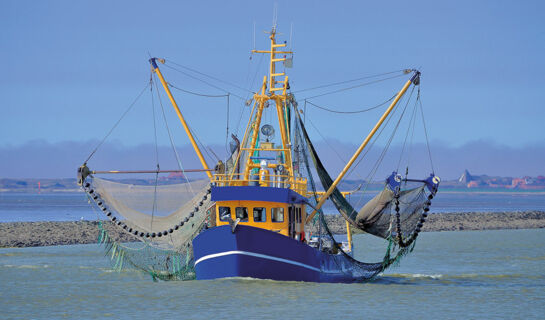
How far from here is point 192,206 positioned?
90.6ft

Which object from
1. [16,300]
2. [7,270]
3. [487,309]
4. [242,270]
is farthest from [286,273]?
[7,270]

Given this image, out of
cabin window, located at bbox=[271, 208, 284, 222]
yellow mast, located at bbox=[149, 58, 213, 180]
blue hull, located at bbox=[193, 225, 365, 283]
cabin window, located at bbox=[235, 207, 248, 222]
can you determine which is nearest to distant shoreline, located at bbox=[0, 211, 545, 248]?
yellow mast, located at bbox=[149, 58, 213, 180]

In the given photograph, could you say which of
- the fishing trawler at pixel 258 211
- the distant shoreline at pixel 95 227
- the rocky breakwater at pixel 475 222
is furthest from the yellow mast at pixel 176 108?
the rocky breakwater at pixel 475 222

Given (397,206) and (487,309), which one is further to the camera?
(397,206)

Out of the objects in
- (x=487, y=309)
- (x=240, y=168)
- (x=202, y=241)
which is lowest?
(x=487, y=309)

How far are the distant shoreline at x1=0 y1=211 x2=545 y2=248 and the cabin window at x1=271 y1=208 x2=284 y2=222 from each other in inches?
574

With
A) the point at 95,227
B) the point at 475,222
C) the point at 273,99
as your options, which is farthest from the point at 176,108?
the point at 475,222

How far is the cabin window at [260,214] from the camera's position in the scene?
27.4 m

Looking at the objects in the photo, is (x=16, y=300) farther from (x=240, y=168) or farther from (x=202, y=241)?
(x=240, y=168)

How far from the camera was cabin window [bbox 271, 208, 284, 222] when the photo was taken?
27.5 meters

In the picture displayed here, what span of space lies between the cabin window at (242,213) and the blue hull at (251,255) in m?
1.51

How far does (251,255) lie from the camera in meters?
25.7

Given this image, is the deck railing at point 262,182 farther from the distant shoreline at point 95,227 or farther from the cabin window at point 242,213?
the distant shoreline at point 95,227

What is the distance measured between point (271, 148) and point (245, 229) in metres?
4.24
